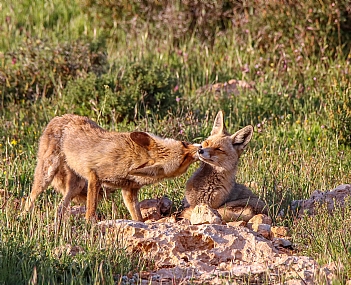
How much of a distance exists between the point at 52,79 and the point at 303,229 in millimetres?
7115

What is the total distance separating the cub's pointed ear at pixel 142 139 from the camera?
729cm

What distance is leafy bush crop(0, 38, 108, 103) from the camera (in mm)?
12594

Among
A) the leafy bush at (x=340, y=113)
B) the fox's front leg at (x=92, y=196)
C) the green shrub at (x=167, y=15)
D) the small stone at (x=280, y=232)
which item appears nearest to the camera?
the small stone at (x=280, y=232)

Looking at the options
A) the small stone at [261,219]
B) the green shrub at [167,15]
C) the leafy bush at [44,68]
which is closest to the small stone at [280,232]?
the small stone at [261,219]

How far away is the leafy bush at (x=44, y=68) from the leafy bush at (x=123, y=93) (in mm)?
659

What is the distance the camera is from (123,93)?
11430 millimetres

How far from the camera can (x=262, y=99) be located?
39.5 ft

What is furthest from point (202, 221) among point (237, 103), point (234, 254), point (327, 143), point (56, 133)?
point (237, 103)

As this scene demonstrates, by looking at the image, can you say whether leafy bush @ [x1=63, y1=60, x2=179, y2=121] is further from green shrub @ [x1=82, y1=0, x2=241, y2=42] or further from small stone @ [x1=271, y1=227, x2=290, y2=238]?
small stone @ [x1=271, y1=227, x2=290, y2=238]

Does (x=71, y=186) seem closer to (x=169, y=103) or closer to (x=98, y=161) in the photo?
(x=98, y=161)

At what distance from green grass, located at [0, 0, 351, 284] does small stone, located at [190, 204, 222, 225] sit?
2.58 feet

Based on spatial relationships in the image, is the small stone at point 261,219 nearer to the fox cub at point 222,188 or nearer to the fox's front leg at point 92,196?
the fox cub at point 222,188

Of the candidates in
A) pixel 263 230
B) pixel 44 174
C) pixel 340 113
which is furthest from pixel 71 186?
pixel 340 113

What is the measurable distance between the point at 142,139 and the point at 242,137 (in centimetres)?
142
